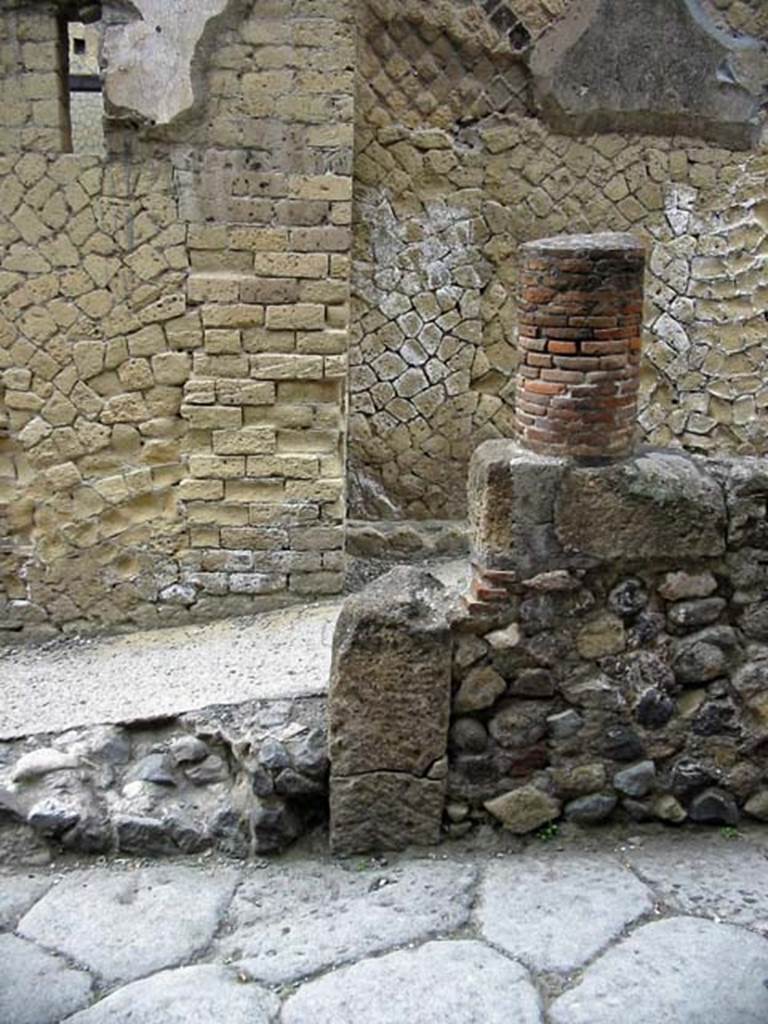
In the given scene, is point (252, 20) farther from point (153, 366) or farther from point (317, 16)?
point (153, 366)

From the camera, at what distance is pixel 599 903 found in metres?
3.82

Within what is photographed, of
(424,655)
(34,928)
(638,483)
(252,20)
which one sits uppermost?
(252,20)

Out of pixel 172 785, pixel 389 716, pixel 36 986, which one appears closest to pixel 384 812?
pixel 389 716

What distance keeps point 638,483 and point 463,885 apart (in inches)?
58.6

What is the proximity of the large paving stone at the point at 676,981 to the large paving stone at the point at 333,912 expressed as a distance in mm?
512

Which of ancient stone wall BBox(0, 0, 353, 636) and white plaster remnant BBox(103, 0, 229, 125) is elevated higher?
white plaster remnant BBox(103, 0, 229, 125)

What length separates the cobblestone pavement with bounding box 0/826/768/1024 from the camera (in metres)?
3.40

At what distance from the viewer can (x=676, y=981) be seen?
3439mm

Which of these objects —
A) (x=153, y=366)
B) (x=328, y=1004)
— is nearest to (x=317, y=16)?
(x=153, y=366)

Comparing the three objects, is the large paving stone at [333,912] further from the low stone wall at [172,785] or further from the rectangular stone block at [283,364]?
the rectangular stone block at [283,364]

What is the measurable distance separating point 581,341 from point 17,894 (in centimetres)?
272

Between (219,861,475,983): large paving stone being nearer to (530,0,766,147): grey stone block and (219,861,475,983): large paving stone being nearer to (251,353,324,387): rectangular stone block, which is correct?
(251,353,324,387): rectangular stone block

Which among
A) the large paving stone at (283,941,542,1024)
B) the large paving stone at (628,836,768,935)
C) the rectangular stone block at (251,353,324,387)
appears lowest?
the large paving stone at (283,941,542,1024)

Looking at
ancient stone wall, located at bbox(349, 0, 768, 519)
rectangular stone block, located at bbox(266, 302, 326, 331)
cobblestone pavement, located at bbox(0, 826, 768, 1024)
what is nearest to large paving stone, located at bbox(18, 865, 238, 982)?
cobblestone pavement, located at bbox(0, 826, 768, 1024)
